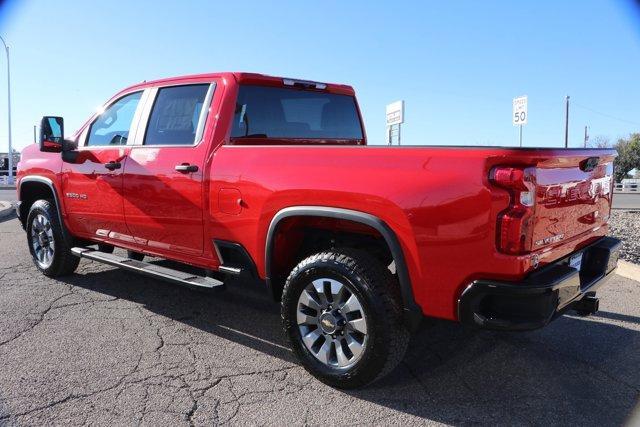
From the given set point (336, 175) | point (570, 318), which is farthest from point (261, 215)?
point (570, 318)

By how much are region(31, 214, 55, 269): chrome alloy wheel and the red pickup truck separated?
599 mm

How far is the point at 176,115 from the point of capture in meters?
4.31

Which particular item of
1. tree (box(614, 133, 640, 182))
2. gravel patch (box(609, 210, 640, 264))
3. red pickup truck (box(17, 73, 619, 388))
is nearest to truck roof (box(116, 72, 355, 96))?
red pickup truck (box(17, 73, 619, 388))

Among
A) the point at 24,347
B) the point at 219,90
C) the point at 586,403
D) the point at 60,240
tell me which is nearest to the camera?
the point at 586,403

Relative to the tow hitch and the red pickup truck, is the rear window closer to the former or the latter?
the red pickup truck

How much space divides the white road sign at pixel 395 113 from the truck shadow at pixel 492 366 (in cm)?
761

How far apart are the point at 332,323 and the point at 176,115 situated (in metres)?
2.21

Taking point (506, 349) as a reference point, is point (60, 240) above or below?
above

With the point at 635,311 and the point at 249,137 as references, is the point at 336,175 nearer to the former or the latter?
the point at 249,137

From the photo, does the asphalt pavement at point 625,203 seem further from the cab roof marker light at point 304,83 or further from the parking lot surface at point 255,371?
the cab roof marker light at point 304,83

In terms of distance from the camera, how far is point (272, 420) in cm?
281

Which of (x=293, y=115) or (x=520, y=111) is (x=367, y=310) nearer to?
(x=293, y=115)

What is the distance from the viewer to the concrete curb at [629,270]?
558 cm

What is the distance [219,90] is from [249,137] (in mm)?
410
